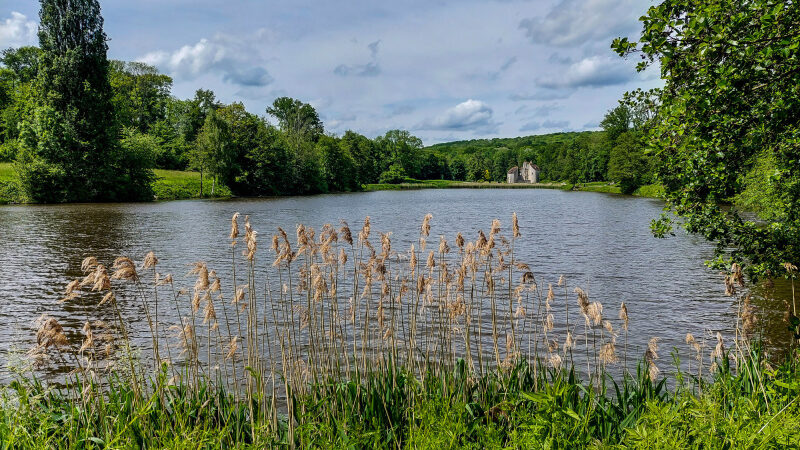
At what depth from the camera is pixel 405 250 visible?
2653cm

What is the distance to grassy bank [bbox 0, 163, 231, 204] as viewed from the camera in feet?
185

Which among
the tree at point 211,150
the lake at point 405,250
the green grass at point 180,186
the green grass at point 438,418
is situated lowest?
the lake at point 405,250

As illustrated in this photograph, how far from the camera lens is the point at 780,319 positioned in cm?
1463

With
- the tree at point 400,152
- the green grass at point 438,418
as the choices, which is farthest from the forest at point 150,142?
the tree at point 400,152

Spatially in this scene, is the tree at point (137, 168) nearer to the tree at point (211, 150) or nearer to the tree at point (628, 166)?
the tree at point (211, 150)

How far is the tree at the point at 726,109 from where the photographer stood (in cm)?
665

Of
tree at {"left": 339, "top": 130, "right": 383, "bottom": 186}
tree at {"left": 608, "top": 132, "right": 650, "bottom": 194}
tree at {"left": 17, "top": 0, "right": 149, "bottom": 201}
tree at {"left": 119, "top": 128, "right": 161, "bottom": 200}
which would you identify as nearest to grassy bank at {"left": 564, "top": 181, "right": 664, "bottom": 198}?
tree at {"left": 608, "top": 132, "right": 650, "bottom": 194}

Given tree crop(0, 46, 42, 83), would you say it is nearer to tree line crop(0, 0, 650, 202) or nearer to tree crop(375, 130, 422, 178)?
tree line crop(0, 0, 650, 202)

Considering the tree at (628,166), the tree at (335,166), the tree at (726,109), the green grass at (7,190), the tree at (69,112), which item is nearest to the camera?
the tree at (726,109)

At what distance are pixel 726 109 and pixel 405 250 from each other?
64.6 ft

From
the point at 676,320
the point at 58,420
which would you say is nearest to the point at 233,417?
the point at 58,420

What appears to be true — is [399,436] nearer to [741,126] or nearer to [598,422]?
[598,422]

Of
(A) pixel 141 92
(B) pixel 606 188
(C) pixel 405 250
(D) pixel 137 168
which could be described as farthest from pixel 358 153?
(C) pixel 405 250

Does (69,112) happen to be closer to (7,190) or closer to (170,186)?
(7,190)
